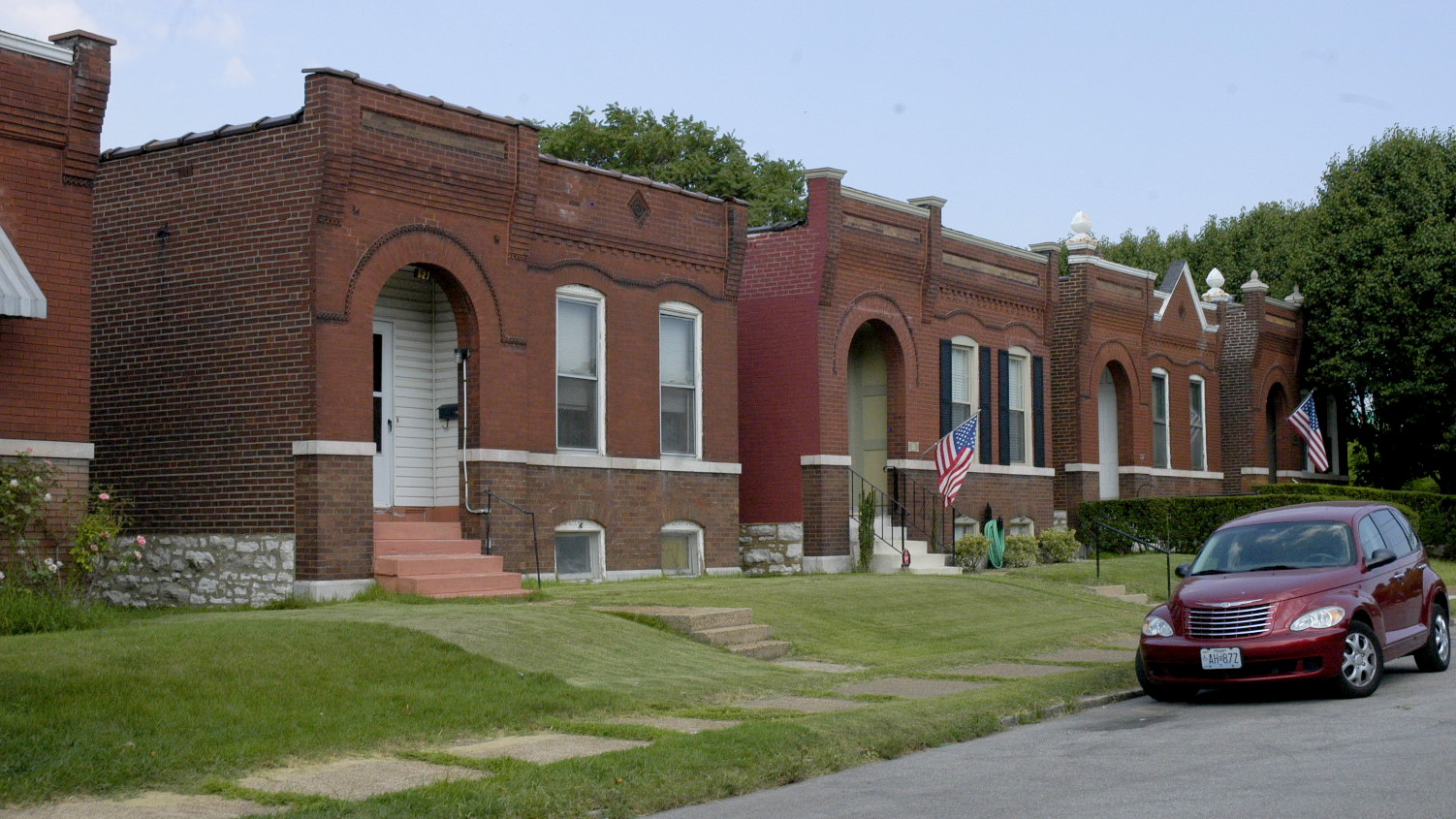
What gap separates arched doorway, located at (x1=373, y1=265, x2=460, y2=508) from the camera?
20.0 meters

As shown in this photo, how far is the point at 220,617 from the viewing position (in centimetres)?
1491

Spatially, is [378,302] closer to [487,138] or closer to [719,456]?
[487,138]

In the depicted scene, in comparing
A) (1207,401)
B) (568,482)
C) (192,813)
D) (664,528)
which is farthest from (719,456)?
(1207,401)

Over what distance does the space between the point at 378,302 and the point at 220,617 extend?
6.27m

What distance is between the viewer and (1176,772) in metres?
9.48

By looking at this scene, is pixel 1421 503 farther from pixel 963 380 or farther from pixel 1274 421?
pixel 963 380

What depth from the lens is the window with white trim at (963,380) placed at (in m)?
29.5

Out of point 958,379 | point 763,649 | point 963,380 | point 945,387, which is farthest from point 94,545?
point 963,380

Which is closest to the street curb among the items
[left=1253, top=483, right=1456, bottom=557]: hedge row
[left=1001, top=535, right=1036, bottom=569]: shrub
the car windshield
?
the car windshield

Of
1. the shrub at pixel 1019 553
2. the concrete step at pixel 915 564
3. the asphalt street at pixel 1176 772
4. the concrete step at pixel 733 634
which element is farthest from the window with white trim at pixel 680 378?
the asphalt street at pixel 1176 772

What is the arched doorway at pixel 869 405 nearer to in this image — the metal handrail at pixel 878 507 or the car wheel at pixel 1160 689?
the metal handrail at pixel 878 507

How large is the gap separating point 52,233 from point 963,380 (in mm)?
17855

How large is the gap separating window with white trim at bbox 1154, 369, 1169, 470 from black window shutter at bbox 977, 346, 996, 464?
8.36 meters

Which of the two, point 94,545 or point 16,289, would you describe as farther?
point 94,545
